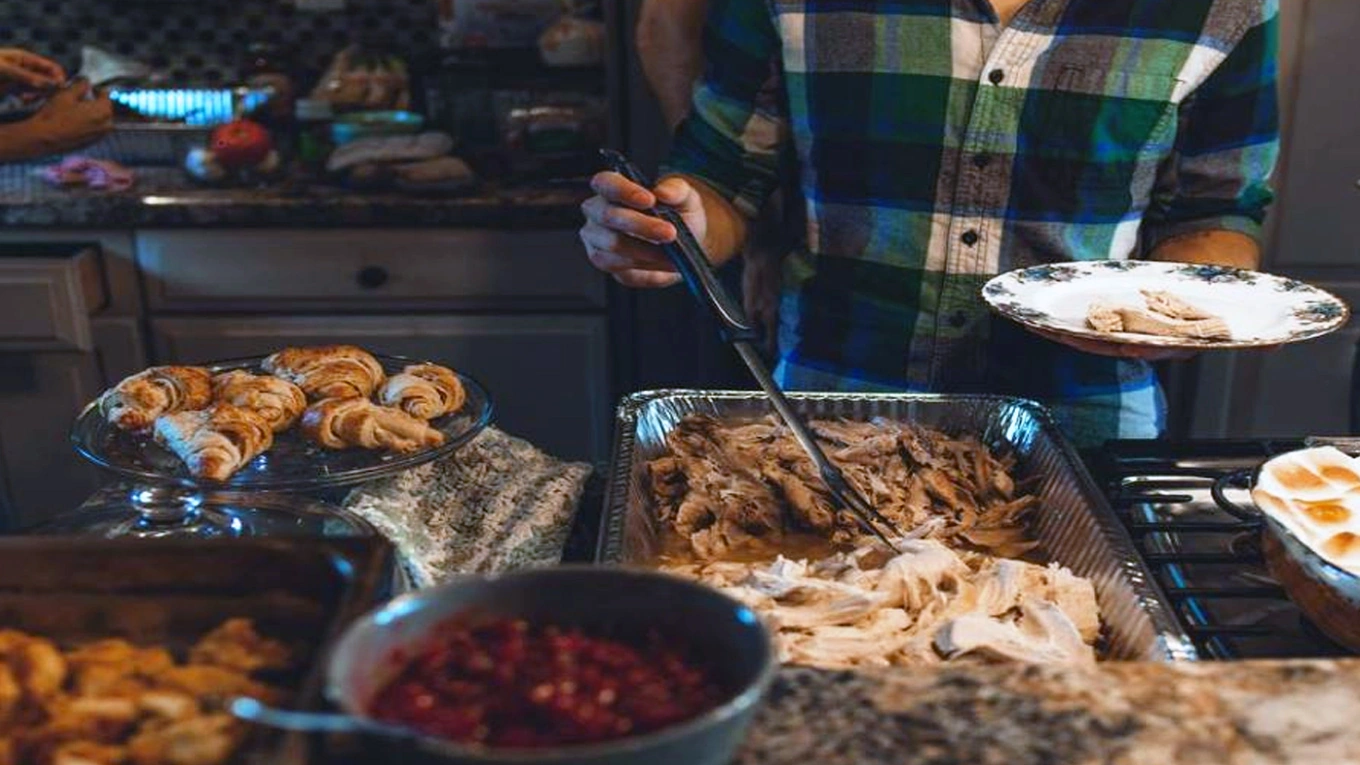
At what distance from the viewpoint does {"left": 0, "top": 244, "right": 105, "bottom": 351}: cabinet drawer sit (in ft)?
7.96

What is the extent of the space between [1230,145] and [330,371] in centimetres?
109

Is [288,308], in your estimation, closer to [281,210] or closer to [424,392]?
[281,210]

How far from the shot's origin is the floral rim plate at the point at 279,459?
107 centimetres

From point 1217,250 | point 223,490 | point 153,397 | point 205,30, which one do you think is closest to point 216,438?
point 223,490

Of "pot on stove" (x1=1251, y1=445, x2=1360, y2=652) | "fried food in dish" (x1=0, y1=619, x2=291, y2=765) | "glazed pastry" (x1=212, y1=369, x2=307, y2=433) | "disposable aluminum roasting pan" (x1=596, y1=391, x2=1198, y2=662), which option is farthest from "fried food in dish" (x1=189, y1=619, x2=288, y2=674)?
"pot on stove" (x1=1251, y1=445, x2=1360, y2=652)

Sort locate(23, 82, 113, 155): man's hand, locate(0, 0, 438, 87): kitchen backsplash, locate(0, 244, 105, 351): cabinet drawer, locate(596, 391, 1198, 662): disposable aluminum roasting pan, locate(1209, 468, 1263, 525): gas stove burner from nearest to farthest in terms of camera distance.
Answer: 1. locate(596, 391, 1198, 662): disposable aluminum roasting pan
2. locate(1209, 468, 1263, 525): gas stove burner
3. locate(23, 82, 113, 155): man's hand
4. locate(0, 244, 105, 351): cabinet drawer
5. locate(0, 0, 438, 87): kitchen backsplash

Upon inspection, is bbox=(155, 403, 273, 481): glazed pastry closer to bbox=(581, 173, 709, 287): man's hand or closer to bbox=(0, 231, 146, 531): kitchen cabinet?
bbox=(581, 173, 709, 287): man's hand

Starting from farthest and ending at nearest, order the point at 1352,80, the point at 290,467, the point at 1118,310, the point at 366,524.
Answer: the point at 1352,80 < the point at 1118,310 < the point at 290,467 < the point at 366,524

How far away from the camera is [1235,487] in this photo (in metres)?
1.22

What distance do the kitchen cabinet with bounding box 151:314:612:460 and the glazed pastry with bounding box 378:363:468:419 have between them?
1230 millimetres

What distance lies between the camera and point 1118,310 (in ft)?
4.09

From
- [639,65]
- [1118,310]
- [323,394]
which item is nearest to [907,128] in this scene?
[1118,310]

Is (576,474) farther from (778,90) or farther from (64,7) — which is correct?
(64,7)

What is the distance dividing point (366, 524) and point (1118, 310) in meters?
0.73
